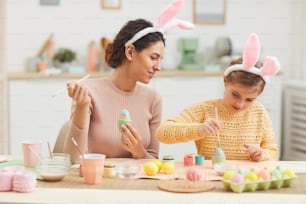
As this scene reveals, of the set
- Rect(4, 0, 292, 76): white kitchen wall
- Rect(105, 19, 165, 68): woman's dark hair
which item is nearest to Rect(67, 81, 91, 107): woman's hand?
Rect(105, 19, 165, 68): woman's dark hair

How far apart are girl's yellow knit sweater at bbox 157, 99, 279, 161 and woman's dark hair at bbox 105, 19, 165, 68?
361 millimetres

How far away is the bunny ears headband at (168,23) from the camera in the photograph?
8.55 feet

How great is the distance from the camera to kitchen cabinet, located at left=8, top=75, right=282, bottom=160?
4.98m

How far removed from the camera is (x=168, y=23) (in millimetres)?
2766

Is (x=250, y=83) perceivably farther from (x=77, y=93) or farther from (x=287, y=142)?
(x=287, y=142)

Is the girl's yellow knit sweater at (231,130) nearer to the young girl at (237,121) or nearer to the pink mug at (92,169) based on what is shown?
the young girl at (237,121)

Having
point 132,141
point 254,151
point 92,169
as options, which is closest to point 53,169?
point 92,169

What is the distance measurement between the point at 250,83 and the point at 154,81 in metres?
2.51

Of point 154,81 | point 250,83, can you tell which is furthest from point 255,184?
point 154,81

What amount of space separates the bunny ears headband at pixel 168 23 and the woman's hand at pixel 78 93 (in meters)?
0.49

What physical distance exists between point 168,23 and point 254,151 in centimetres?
68

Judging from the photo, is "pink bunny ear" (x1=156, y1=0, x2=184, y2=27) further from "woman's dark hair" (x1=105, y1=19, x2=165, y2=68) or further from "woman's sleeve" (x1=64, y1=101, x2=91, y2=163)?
"woman's sleeve" (x1=64, y1=101, x2=91, y2=163)

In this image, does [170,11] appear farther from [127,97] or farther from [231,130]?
[231,130]

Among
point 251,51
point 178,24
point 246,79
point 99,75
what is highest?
point 178,24
